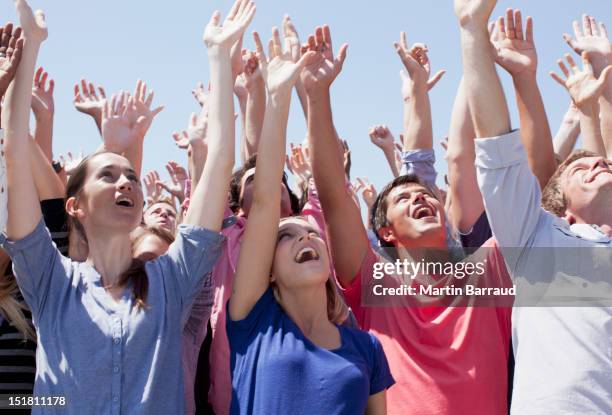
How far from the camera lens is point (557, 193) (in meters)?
3.96

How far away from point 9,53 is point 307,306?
181cm

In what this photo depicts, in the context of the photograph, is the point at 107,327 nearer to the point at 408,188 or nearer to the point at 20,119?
the point at 20,119

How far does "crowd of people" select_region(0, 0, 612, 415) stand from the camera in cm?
313

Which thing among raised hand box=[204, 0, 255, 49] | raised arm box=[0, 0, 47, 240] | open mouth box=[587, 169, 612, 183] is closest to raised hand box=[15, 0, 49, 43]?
raised arm box=[0, 0, 47, 240]

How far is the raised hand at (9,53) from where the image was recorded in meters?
3.45

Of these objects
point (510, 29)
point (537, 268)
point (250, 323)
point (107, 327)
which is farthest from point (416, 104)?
point (107, 327)

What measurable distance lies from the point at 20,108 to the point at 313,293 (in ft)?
5.09

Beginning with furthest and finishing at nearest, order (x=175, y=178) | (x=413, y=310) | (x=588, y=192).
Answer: (x=175, y=178) → (x=588, y=192) → (x=413, y=310)

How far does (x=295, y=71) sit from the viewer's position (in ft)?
12.0

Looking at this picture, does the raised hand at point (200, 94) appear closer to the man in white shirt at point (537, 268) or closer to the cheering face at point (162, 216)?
the cheering face at point (162, 216)

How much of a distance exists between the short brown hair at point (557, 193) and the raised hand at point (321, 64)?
4.21 ft

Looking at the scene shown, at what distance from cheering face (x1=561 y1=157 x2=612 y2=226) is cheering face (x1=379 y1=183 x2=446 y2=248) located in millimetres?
663

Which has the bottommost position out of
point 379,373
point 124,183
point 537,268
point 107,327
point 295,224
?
point 379,373

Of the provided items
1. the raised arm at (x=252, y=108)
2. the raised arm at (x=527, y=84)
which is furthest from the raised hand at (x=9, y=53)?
the raised arm at (x=527, y=84)
